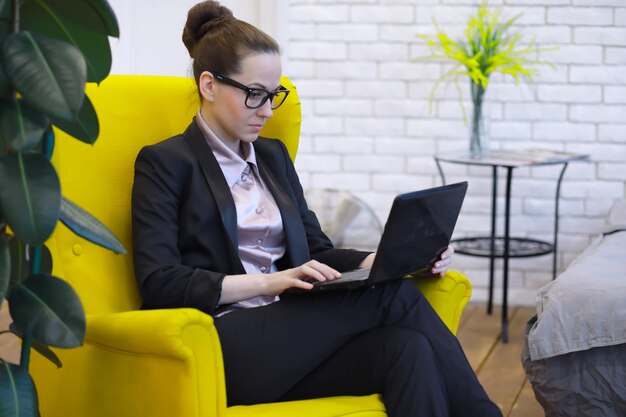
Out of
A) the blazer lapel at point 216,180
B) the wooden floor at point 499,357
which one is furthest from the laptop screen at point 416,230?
the wooden floor at point 499,357

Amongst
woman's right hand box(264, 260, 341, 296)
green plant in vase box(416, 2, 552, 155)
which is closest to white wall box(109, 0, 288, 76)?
green plant in vase box(416, 2, 552, 155)

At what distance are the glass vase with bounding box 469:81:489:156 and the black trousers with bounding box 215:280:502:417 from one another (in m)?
1.81

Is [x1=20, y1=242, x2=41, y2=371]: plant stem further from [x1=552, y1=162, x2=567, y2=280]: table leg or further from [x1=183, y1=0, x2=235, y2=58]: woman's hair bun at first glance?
[x1=552, y1=162, x2=567, y2=280]: table leg

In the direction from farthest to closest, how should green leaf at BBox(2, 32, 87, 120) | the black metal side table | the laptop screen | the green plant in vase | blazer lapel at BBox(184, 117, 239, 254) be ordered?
the green plant in vase
the black metal side table
blazer lapel at BBox(184, 117, 239, 254)
the laptop screen
green leaf at BBox(2, 32, 87, 120)

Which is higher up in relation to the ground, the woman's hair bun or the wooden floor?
the woman's hair bun

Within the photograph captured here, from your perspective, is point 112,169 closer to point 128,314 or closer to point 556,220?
point 128,314

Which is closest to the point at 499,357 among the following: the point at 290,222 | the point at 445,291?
the point at 445,291

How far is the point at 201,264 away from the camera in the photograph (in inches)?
87.6

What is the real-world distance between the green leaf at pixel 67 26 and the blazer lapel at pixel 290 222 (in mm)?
695

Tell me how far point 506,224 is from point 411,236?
1.85 meters

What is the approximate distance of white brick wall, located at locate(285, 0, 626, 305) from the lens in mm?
4176

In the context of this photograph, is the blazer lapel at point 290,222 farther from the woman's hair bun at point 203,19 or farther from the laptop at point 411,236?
the woman's hair bun at point 203,19

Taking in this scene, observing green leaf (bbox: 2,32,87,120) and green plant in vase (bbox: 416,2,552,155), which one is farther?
green plant in vase (bbox: 416,2,552,155)

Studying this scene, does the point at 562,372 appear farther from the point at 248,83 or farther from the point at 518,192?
the point at 518,192
